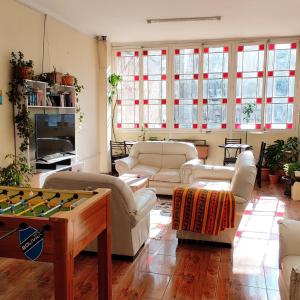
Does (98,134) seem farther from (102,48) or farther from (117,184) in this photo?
(117,184)

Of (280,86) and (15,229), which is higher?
(280,86)

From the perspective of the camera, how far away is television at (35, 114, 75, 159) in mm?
5195

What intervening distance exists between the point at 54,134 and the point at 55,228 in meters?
3.90

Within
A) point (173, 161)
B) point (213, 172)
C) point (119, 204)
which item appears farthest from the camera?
point (173, 161)

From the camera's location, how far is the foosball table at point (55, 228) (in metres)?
1.87

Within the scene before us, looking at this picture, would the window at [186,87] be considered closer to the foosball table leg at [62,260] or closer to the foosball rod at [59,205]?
the foosball rod at [59,205]

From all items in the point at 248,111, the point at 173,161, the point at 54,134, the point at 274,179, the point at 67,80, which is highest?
the point at 67,80

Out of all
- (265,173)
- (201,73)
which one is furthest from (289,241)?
(201,73)

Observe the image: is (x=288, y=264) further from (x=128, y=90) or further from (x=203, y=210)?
(x=128, y=90)

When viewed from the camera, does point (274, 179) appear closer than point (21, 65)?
No

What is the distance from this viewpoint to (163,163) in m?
6.41

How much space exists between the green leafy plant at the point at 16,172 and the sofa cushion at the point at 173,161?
250 cm

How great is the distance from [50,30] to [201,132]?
12.7 ft

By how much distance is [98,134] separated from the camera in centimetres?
774
